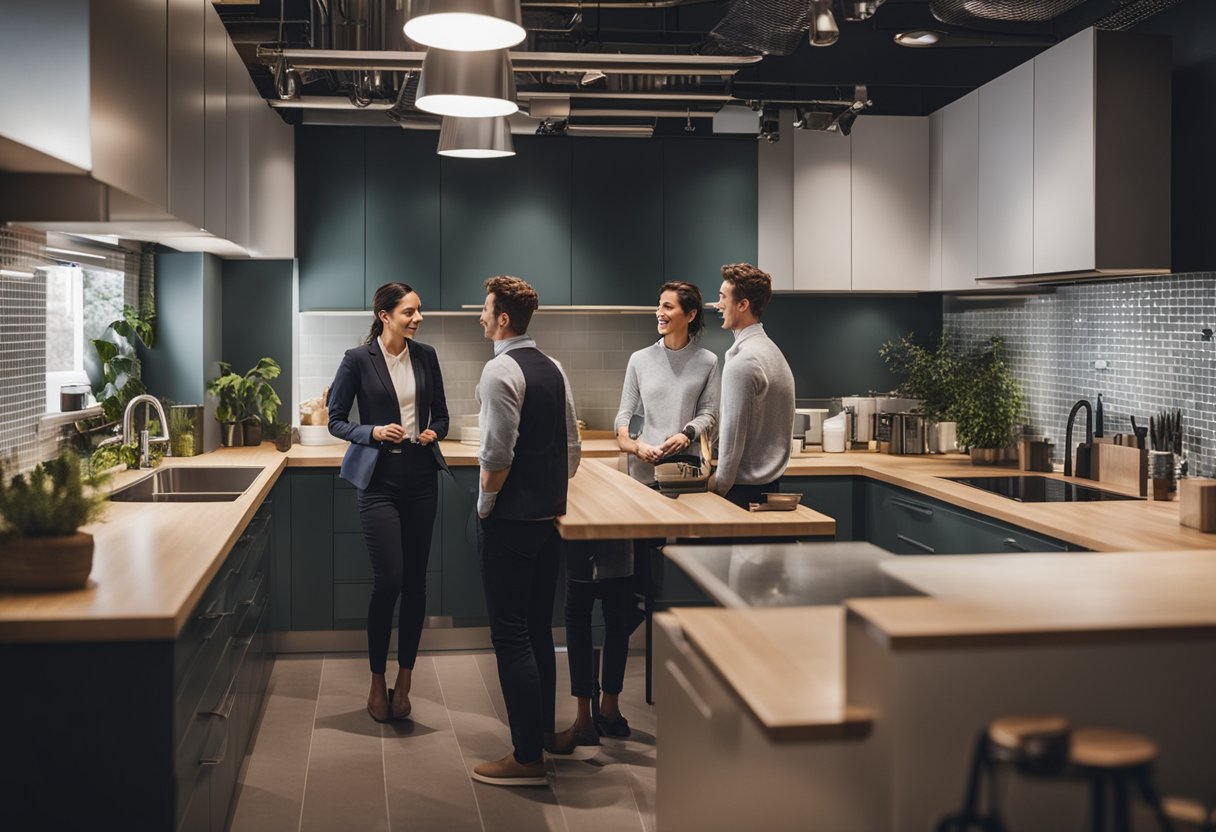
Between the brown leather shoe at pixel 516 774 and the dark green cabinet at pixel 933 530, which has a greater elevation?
the dark green cabinet at pixel 933 530

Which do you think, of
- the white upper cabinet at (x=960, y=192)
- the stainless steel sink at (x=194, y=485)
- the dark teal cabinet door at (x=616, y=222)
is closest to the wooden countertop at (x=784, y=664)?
the stainless steel sink at (x=194, y=485)

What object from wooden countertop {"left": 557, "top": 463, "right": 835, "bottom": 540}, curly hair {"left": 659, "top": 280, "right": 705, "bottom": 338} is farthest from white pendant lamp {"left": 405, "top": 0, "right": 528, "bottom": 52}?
curly hair {"left": 659, "top": 280, "right": 705, "bottom": 338}

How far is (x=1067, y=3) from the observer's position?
13.4 ft

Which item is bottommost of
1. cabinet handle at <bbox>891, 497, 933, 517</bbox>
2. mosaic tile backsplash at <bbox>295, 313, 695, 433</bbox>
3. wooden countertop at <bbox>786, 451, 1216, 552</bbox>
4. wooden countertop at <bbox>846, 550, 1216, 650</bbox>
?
cabinet handle at <bbox>891, 497, 933, 517</bbox>

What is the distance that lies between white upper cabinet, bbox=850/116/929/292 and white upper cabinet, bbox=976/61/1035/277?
722 millimetres

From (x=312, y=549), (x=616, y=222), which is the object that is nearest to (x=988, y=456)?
(x=616, y=222)

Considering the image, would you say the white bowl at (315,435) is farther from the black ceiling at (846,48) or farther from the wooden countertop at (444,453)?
the black ceiling at (846,48)

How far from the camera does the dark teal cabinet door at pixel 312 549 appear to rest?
5.73m

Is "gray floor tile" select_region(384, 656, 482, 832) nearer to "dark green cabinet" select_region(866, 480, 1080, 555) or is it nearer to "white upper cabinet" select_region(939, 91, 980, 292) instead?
"dark green cabinet" select_region(866, 480, 1080, 555)

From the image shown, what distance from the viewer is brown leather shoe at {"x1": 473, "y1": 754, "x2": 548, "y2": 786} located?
4055 millimetres

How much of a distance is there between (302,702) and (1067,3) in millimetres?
4011

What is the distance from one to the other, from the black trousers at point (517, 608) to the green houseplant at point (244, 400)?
2417 mm

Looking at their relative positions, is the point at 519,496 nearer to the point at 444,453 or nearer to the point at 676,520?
the point at 676,520

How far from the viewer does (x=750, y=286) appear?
4.40 m
